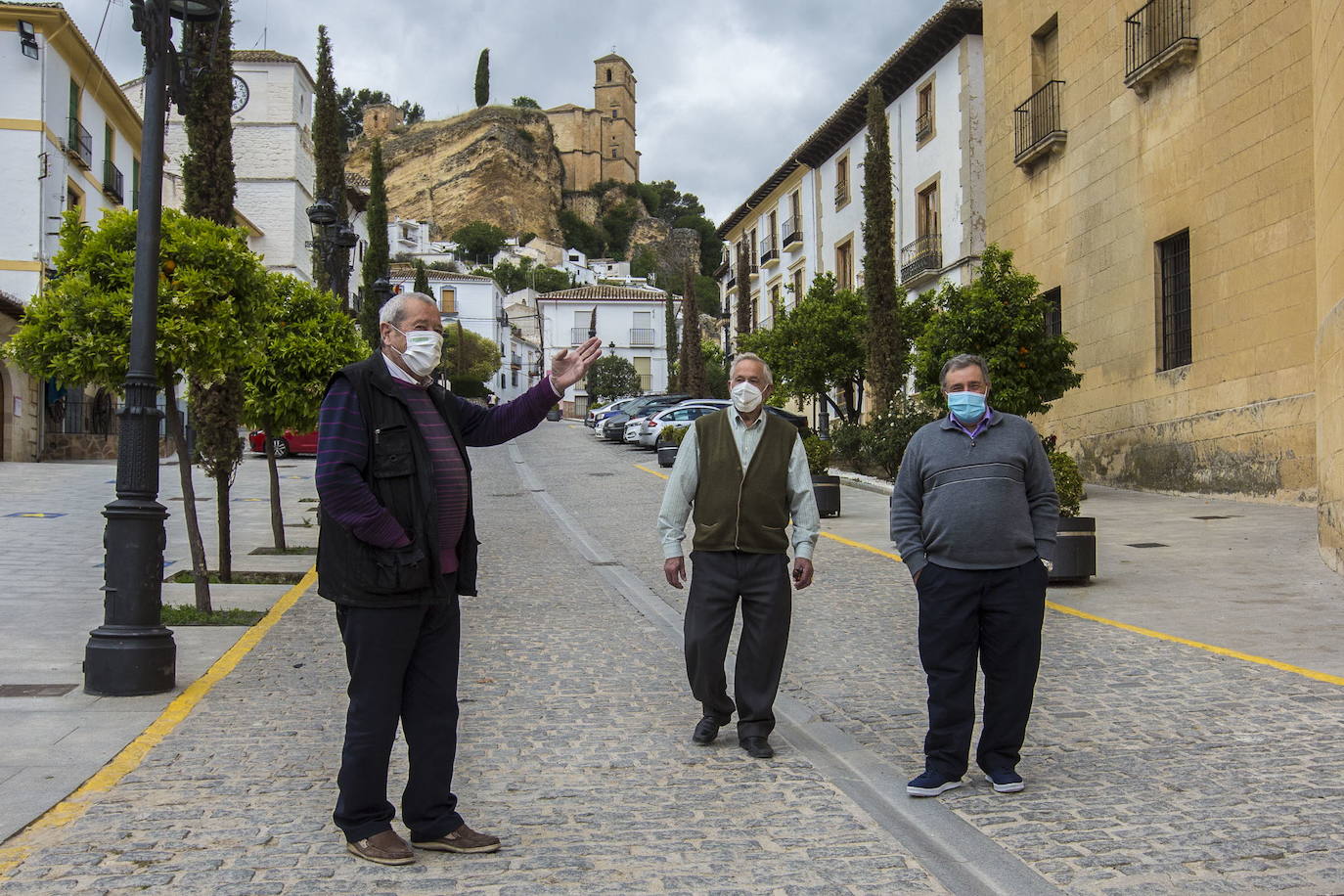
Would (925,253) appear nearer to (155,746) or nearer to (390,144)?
(155,746)

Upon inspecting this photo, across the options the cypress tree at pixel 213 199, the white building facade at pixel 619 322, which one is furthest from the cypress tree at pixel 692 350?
the cypress tree at pixel 213 199

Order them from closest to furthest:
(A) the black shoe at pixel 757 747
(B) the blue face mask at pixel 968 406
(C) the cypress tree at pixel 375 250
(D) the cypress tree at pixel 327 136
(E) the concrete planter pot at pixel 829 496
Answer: (B) the blue face mask at pixel 968 406 < (A) the black shoe at pixel 757 747 < (E) the concrete planter pot at pixel 829 496 < (D) the cypress tree at pixel 327 136 < (C) the cypress tree at pixel 375 250

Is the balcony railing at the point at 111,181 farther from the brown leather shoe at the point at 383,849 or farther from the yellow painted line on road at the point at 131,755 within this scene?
the brown leather shoe at the point at 383,849

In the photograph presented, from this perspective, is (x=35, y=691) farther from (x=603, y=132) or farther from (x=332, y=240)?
(x=603, y=132)

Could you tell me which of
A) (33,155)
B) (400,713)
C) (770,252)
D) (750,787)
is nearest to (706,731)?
(750,787)

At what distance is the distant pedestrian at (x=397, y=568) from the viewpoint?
12.8ft

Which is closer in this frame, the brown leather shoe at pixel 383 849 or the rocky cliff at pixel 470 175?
the brown leather shoe at pixel 383 849

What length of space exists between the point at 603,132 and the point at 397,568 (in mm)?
144225

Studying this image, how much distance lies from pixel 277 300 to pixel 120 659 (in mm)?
6836

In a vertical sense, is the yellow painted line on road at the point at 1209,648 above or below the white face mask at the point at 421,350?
below

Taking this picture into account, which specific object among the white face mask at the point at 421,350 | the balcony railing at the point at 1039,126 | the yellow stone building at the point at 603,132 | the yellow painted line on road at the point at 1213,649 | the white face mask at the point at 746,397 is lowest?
the yellow painted line on road at the point at 1213,649

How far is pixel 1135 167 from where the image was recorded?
61.4 ft

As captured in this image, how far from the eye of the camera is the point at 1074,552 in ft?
34.0

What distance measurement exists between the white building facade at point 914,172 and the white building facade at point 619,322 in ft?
132
